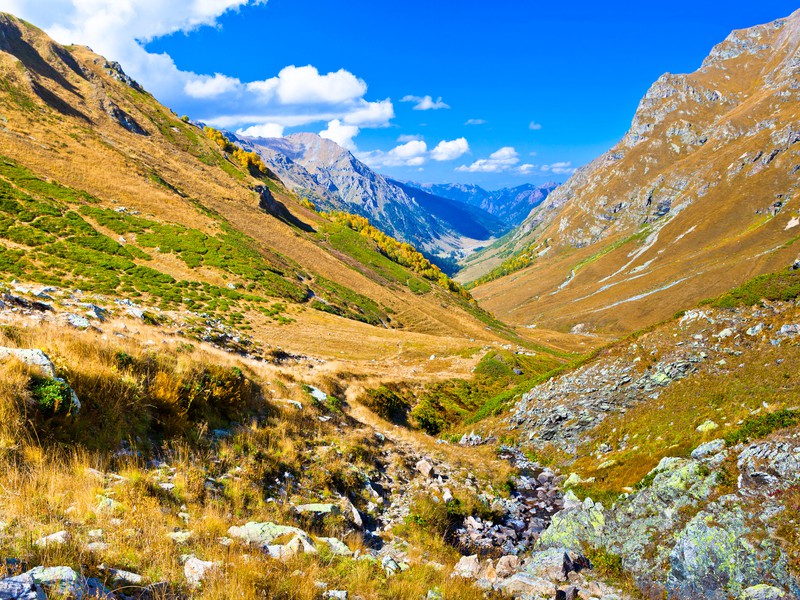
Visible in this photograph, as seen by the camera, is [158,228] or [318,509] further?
[158,228]

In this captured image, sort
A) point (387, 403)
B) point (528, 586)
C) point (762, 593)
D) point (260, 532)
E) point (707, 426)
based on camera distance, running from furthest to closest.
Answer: point (387, 403), point (707, 426), point (528, 586), point (762, 593), point (260, 532)

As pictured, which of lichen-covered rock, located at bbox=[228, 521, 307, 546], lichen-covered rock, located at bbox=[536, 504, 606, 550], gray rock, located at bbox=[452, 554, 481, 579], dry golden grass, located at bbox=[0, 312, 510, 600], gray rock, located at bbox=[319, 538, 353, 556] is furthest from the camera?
lichen-covered rock, located at bbox=[536, 504, 606, 550]

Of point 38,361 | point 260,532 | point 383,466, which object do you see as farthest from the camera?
point 383,466

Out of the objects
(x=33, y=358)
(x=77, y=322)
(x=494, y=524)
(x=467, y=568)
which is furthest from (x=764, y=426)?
(x=77, y=322)

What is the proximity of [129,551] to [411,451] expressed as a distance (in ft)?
43.8

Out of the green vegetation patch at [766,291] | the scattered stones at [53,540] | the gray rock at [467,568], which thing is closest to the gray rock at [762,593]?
the gray rock at [467,568]

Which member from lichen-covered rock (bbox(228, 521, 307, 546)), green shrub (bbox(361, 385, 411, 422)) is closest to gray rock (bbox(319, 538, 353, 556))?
lichen-covered rock (bbox(228, 521, 307, 546))

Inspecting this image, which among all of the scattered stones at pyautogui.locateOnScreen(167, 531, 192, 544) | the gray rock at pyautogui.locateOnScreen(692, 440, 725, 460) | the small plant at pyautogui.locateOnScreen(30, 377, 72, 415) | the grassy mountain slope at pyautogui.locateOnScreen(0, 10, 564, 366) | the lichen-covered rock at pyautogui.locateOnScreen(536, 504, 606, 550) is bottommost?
the lichen-covered rock at pyautogui.locateOnScreen(536, 504, 606, 550)

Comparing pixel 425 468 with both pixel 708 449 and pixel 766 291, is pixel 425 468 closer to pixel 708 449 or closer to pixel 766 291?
pixel 708 449

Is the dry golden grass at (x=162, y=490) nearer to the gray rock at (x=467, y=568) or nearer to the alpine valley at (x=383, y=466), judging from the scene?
the alpine valley at (x=383, y=466)

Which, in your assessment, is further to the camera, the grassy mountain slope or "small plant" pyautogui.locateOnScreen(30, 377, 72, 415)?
the grassy mountain slope

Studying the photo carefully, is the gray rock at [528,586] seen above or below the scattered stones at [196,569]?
below

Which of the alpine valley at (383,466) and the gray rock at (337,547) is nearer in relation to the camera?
the alpine valley at (383,466)

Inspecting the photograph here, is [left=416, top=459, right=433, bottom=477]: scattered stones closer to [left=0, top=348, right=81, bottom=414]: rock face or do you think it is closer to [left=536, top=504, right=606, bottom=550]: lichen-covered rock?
[left=536, top=504, right=606, bottom=550]: lichen-covered rock
